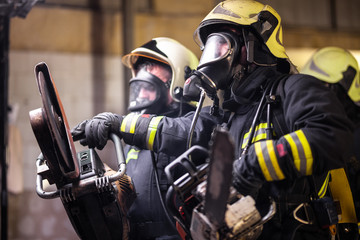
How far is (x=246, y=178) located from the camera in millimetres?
2000

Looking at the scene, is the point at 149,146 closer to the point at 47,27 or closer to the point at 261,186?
the point at 261,186

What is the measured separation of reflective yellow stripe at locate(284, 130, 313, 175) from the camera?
1968 millimetres

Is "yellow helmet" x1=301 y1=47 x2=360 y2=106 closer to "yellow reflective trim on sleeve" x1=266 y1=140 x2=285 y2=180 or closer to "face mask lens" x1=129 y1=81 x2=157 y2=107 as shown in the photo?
"face mask lens" x1=129 y1=81 x2=157 y2=107

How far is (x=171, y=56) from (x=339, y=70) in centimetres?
175

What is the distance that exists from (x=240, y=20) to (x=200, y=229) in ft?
3.63

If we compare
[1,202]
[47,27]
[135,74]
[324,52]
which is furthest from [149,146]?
[47,27]

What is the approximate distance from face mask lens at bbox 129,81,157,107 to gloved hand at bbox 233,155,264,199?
52.0 inches

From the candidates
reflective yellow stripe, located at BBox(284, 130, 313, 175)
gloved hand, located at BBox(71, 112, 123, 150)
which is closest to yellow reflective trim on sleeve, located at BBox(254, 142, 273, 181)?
reflective yellow stripe, located at BBox(284, 130, 313, 175)

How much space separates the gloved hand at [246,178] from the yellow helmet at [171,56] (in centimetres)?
128

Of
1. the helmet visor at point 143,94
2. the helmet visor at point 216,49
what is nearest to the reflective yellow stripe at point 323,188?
the helmet visor at point 216,49

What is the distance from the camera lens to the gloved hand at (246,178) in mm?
1989

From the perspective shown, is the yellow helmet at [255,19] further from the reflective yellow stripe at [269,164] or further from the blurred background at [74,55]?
the blurred background at [74,55]

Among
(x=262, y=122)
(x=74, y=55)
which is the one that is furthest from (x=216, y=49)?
(x=74, y=55)

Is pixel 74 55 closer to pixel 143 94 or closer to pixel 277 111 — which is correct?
pixel 143 94
